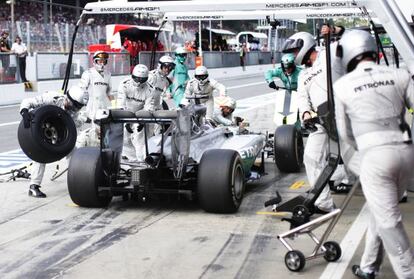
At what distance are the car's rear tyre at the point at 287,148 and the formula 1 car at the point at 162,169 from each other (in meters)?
2.06

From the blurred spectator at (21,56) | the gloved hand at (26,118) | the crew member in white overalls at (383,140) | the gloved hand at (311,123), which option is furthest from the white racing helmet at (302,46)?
the blurred spectator at (21,56)

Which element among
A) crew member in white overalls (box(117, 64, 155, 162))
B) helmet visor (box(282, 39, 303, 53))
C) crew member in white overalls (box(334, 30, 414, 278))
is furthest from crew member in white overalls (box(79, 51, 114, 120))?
crew member in white overalls (box(334, 30, 414, 278))

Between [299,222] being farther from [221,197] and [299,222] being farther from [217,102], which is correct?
[217,102]

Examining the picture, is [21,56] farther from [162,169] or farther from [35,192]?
[162,169]

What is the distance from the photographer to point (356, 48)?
4.70m

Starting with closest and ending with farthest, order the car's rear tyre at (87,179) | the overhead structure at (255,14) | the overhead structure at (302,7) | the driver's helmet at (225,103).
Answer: the overhead structure at (302,7), the car's rear tyre at (87,179), the driver's helmet at (225,103), the overhead structure at (255,14)

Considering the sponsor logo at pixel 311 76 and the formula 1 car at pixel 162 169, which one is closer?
the sponsor logo at pixel 311 76

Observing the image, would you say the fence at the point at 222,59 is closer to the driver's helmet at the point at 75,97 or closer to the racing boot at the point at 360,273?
the driver's helmet at the point at 75,97

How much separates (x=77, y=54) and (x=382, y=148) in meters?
22.4

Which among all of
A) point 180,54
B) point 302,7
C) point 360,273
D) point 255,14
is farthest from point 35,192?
point 255,14


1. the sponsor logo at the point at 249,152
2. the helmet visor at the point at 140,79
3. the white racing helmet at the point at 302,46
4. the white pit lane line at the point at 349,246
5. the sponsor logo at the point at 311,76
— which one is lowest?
the white pit lane line at the point at 349,246

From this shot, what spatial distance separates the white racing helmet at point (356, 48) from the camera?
4.69m

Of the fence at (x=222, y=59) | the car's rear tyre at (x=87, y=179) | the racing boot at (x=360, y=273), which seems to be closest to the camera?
the racing boot at (x=360, y=273)

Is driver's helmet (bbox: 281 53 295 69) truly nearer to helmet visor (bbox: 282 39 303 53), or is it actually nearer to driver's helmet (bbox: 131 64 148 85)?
helmet visor (bbox: 282 39 303 53)
